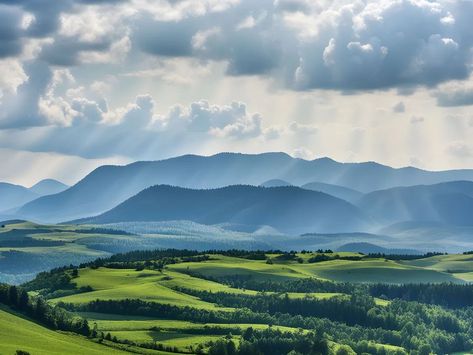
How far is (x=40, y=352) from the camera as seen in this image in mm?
197500

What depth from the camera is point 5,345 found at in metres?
198

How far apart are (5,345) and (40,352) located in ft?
25.8
